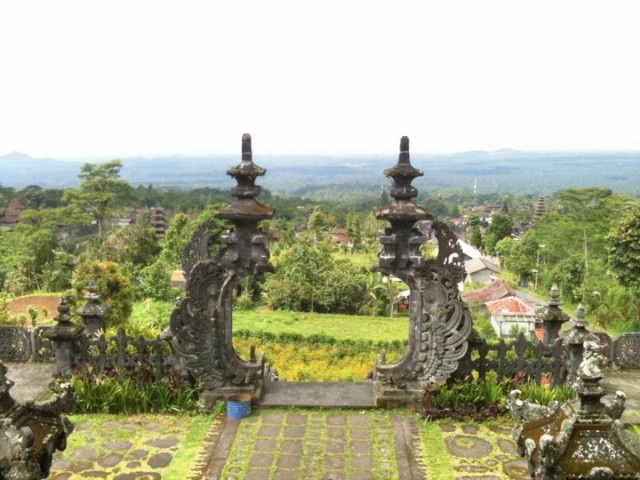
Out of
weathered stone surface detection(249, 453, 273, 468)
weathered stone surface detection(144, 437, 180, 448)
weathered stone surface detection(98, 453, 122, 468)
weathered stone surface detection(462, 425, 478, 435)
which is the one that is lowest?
weathered stone surface detection(144, 437, 180, 448)

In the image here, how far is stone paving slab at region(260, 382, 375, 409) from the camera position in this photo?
9633 millimetres

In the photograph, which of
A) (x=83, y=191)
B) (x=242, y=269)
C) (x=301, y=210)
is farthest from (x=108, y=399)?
(x=301, y=210)

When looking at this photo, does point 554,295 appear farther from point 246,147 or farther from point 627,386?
point 246,147

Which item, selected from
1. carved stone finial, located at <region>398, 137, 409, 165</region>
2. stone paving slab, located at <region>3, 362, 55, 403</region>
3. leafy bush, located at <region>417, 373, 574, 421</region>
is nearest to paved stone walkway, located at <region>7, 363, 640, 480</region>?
leafy bush, located at <region>417, 373, 574, 421</region>

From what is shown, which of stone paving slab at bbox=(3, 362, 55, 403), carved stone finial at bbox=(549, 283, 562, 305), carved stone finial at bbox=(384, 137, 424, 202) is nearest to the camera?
carved stone finial at bbox=(384, 137, 424, 202)

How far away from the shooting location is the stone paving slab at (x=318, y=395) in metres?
9.63

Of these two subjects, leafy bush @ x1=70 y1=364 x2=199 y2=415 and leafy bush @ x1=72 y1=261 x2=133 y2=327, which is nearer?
leafy bush @ x1=70 y1=364 x2=199 y2=415

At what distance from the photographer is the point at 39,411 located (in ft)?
16.3

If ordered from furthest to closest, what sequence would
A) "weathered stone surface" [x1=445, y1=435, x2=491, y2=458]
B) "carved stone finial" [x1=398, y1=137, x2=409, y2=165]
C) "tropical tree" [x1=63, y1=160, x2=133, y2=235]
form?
1. "tropical tree" [x1=63, y1=160, x2=133, y2=235]
2. "carved stone finial" [x1=398, y1=137, x2=409, y2=165]
3. "weathered stone surface" [x1=445, y1=435, x2=491, y2=458]

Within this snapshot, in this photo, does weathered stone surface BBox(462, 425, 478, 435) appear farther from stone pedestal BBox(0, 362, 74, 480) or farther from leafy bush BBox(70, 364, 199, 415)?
stone pedestal BBox(0, 362, 74, 480)

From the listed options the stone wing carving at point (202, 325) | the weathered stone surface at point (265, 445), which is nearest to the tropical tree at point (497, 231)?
the stone wing carving at point (202, 325)

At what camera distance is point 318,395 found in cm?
998

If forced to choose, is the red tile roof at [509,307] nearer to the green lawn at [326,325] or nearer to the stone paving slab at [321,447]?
the green lawn at [326,325]

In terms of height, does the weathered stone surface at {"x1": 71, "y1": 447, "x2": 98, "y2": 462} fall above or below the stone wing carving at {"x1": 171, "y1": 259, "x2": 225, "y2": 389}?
below
